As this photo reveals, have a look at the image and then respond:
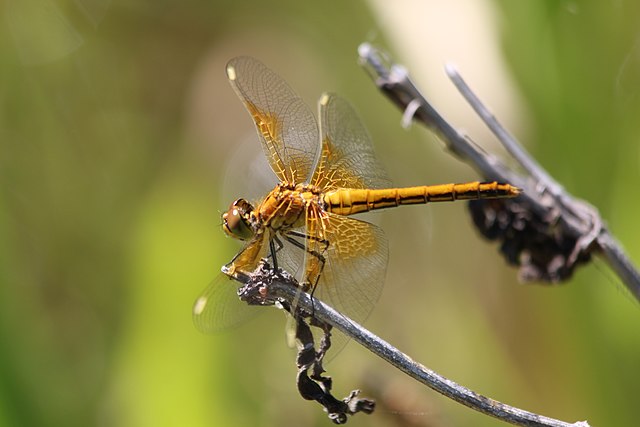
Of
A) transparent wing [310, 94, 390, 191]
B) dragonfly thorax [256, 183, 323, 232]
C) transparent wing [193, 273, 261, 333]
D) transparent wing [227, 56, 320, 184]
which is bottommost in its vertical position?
transparent wing [193, 273, 261, 333]

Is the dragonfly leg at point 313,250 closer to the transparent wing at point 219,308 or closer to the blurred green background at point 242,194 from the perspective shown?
the transparent wing at point 219,308

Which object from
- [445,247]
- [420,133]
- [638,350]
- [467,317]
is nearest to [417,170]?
[420,133]

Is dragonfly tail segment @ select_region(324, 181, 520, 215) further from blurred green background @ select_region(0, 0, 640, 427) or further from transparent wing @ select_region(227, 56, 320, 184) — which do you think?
blurred green background @ select_region(0, 0, 640, 427)

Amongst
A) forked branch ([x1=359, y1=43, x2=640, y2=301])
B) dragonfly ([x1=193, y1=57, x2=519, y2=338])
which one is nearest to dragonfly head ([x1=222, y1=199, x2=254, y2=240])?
dragonfly ([x1=193, y1=57, x2=519, y2=338])

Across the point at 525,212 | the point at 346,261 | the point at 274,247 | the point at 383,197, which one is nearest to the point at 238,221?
the point at 274,247

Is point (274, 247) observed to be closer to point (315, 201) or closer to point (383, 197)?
point (315, 201)

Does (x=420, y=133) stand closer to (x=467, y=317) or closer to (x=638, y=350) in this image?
(x=467, y=317)

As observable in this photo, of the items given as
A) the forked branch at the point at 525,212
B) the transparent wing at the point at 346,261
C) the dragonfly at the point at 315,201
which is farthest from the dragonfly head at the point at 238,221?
the forked branch at the point at 525,212
